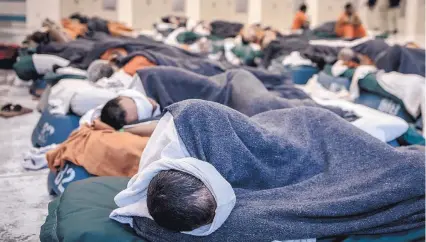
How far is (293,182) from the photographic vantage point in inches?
70.4

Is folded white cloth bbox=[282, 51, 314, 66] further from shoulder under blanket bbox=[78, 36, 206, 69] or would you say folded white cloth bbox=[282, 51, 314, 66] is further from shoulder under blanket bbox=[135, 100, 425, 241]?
shoulder under blanket bbox=[135, 100, 425, 241]

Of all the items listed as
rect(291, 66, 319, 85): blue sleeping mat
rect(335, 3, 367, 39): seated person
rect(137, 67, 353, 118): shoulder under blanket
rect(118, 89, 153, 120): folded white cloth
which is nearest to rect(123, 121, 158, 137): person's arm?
rect(118, 89, 153, 120): folded white cloth

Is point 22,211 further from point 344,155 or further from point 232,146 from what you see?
point 344,155

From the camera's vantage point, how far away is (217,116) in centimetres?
165

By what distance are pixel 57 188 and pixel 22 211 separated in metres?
0.21

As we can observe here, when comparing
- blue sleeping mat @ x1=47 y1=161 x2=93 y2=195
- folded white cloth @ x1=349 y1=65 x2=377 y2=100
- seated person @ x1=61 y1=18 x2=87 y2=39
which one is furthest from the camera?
seated person @ x1=61 y1=18 x2=87 y2=39

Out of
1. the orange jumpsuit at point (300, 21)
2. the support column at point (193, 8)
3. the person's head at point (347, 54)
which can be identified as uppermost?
the support column at point (193, 8)

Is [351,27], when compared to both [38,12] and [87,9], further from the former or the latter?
[38,12]

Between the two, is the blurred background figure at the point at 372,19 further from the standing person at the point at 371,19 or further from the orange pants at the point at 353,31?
the orange pants at the point at 353,31

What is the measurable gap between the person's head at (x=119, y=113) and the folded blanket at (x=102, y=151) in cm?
4

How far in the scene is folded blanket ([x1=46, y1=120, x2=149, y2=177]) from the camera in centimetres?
229

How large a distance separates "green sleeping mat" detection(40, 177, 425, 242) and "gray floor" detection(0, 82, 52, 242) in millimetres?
234

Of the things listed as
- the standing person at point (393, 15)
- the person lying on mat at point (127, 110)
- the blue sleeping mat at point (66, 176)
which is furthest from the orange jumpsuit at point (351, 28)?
the blue sleeping mat at point (66, 176)

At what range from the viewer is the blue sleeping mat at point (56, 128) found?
3.12 meters
